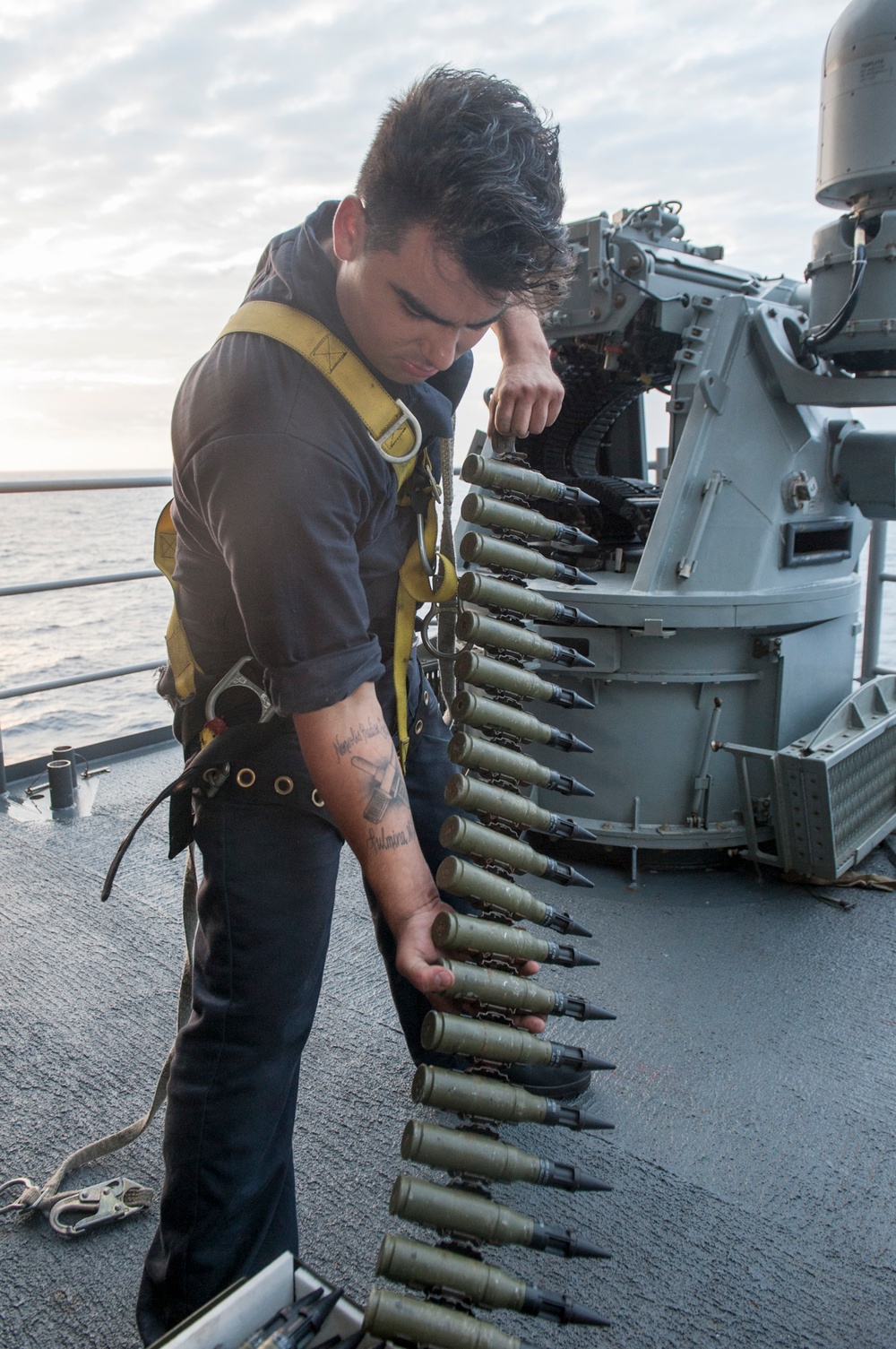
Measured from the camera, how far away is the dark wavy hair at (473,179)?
1.42 metres

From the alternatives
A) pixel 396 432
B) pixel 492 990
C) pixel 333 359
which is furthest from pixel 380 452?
pixel 492 990

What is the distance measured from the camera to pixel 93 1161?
99.3 inches

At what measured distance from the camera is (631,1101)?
2.79 m

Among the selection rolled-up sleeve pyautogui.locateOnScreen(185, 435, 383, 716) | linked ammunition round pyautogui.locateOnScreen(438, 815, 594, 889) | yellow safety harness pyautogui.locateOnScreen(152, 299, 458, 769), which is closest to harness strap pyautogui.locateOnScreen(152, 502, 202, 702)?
yellow safety harness pyautogui.locateOnScreen(152, 299, 458, 769)

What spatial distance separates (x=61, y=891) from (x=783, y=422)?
3.44 m

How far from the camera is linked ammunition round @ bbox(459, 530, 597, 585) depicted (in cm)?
188

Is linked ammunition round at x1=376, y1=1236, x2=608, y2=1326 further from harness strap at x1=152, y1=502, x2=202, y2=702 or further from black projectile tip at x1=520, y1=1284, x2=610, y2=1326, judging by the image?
harness strap at x1=152, y1=502, x2=202, y2=702

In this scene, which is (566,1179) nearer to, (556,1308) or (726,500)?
(556,1308)

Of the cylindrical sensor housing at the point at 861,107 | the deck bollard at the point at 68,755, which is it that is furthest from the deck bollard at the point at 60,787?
the cylindrical sensor housing at the point at 861,107

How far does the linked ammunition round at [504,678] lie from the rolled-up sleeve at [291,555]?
0.30 meters

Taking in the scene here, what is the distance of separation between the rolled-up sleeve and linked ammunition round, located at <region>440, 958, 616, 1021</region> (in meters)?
0.48

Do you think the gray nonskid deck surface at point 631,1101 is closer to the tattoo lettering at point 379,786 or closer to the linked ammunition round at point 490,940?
the linked ammunition round at point 490,940

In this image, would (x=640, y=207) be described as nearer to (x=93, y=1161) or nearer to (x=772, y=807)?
(x=772, y=807)

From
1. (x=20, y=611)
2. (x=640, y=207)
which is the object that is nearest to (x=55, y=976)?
(x=640, y=207)
